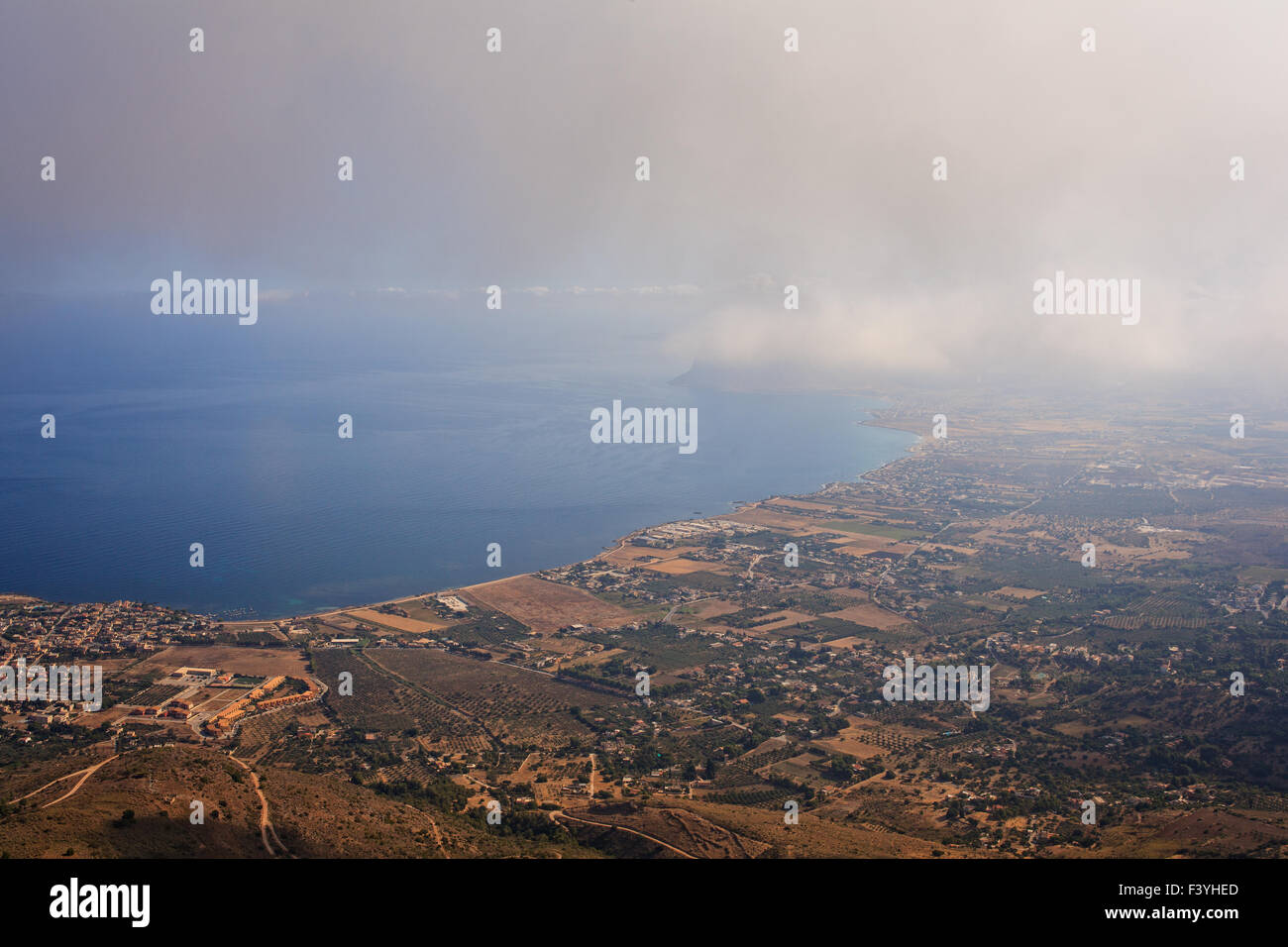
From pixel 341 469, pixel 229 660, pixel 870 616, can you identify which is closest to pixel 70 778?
pixel 229 660

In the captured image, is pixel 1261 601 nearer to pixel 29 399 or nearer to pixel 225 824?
pixel 225 824

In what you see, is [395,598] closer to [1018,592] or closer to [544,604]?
[544,604]

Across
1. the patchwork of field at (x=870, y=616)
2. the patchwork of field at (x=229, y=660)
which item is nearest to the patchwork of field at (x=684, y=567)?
the patchwork of field at (x=870, y=616)

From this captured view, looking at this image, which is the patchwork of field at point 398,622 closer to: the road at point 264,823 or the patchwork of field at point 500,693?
the patchwork of field at point 500,693

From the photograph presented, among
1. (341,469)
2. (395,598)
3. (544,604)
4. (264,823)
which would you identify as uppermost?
(341,469)

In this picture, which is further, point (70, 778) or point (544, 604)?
point (544, 604)

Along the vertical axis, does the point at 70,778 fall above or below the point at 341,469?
below
